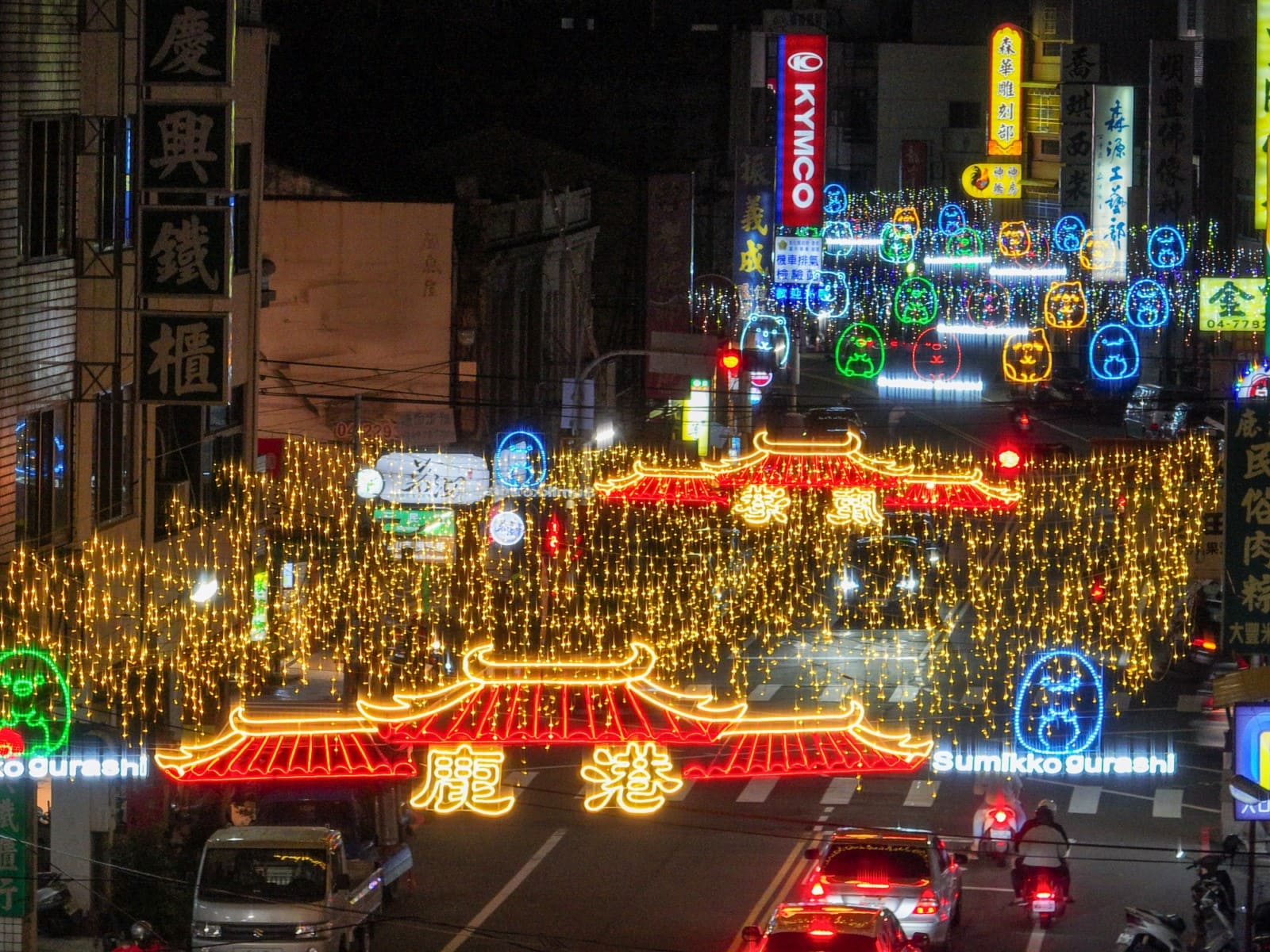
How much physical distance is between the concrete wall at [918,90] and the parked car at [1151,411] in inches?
1184

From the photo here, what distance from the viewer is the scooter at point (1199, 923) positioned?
65.5 feet

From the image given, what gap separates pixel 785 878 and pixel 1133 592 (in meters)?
12.8

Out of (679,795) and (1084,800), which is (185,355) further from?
(1084,800)

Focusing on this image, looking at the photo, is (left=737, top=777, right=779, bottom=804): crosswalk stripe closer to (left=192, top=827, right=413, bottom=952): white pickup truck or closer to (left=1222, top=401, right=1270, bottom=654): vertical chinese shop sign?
(left=192, top=827, right=413, bottom=952): white pickup truck

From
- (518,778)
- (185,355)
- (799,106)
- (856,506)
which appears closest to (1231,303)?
(799,106)

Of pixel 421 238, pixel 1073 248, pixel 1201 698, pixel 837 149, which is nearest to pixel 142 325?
pixel 421 238

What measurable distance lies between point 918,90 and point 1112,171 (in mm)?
40256

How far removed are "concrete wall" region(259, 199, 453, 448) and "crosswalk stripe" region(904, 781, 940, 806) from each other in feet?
41.2

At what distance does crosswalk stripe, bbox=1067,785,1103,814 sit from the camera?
30.0 m

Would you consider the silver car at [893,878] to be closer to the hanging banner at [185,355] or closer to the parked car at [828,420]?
the hanging banner at [185,355]

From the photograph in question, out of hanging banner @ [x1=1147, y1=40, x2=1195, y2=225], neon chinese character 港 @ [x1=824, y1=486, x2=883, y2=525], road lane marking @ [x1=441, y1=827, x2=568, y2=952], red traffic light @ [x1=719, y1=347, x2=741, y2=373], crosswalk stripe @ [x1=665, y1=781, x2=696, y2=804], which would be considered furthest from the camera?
hanging banner @ [x1=1147, y1=40, x2=1195, y2=225]

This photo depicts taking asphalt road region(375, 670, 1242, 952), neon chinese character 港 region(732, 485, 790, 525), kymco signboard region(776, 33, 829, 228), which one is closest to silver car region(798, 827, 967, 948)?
asphalt road region(375, 670, 1242, 952)

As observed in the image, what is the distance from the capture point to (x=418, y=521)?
35.0 meters

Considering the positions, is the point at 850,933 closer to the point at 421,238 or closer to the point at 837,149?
the point at 421,238
